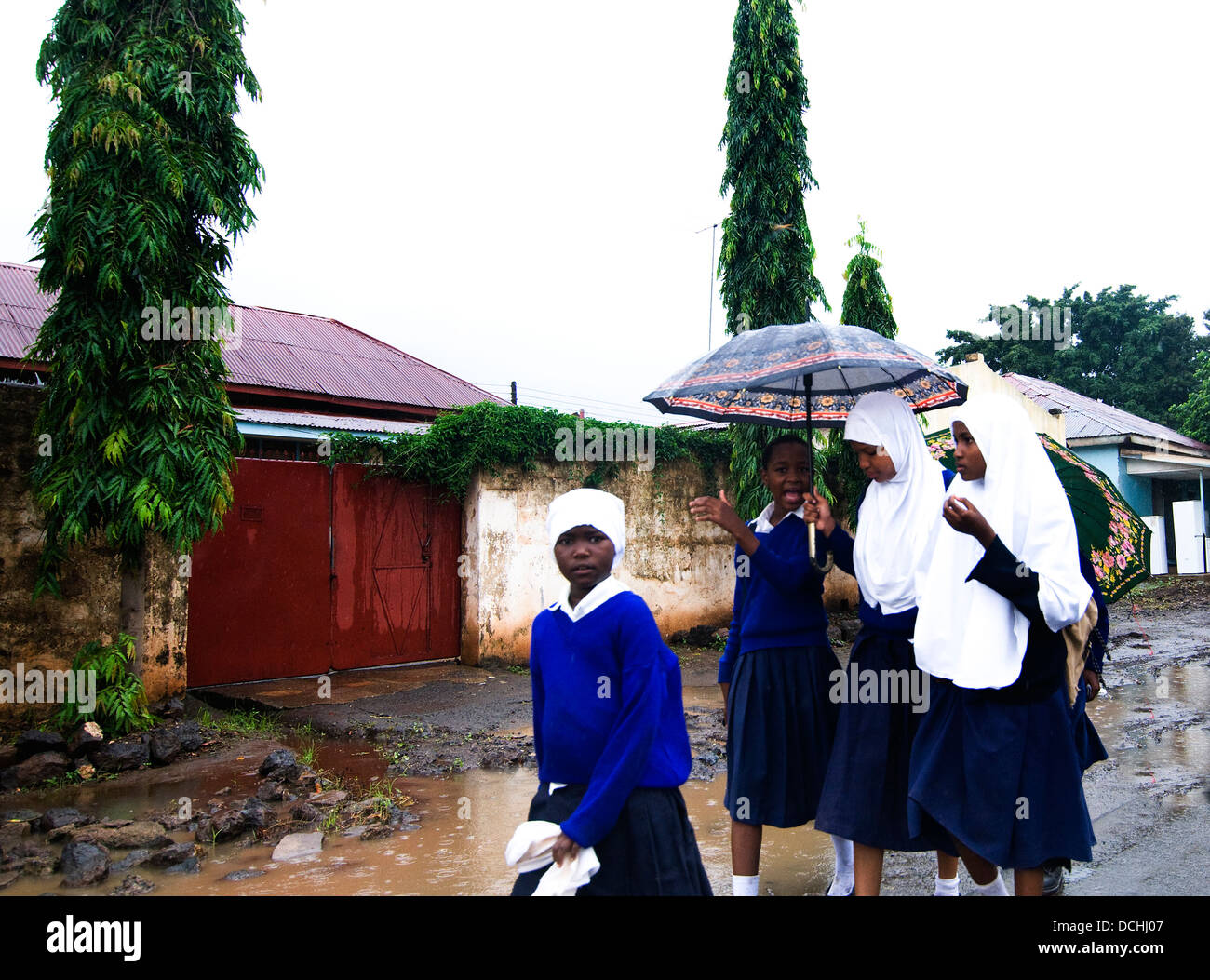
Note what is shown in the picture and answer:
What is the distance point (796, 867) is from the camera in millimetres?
3904

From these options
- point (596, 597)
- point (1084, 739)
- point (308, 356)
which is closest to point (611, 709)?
point (596, 597)

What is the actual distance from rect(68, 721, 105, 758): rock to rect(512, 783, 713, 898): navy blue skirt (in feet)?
15.7

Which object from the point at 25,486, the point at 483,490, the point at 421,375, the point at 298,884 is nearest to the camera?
the point at 298,884

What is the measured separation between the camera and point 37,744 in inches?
221

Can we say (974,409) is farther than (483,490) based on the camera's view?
No

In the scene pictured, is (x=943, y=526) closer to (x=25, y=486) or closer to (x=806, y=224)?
(x=25, y=486)

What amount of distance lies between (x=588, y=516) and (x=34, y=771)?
486 cm

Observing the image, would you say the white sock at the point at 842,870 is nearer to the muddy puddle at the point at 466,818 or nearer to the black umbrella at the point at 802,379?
the muddy puddle at the point at 466,818

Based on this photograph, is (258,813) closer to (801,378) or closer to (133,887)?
(133,887)

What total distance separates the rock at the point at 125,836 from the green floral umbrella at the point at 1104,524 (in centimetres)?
415

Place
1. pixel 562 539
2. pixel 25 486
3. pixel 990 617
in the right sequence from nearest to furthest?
pixel 562 539, pixel 990 617, pixel 25 486

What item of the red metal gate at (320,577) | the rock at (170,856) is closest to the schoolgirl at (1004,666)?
the rock at (170,856)

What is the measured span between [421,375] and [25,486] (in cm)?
1120
